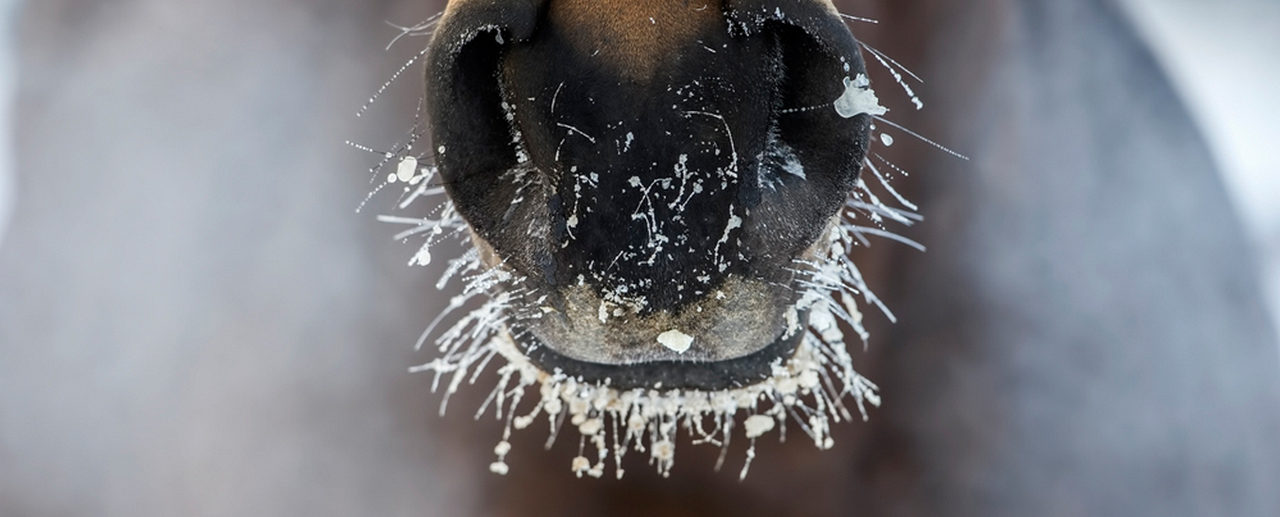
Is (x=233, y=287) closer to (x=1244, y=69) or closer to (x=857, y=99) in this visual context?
(x=857, y=99)

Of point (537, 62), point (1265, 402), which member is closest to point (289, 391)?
point (537, 62)

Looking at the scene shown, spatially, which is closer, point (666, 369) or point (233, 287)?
point (666, 369)

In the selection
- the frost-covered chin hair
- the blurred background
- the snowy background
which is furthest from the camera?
the snowy background

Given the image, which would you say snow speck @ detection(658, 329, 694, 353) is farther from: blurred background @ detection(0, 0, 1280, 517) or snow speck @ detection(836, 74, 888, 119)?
blurred background @ detection(0, 0, 1280, 517)

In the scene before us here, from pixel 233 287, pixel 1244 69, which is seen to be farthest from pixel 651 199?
pixel 1244 69

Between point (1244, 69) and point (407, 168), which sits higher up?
point (407, 168)

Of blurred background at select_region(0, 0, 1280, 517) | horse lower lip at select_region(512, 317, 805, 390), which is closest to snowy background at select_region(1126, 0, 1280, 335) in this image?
blurred background at select_region(0, 0, 1280, 517)

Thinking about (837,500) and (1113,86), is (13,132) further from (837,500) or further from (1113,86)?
(1113,86)
